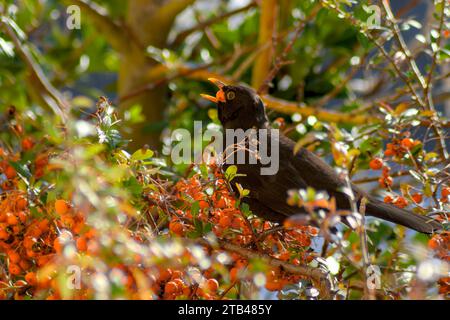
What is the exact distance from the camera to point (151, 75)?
524 cm

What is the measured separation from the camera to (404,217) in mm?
2713

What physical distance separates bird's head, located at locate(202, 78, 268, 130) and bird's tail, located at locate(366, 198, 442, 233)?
3.07ft

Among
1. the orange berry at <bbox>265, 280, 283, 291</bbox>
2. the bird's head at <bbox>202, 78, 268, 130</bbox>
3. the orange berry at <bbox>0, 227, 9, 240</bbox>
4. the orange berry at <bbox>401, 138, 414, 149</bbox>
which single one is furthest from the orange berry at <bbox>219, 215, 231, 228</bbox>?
the bird's head at <bbox>202, 78, 268, 130</bbox>

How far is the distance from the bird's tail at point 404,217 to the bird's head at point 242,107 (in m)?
0.93

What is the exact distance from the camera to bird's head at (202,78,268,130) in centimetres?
357

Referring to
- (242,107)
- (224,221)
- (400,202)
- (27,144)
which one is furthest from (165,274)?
(242,107)

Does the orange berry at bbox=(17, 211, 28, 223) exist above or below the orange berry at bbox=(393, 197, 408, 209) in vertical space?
below

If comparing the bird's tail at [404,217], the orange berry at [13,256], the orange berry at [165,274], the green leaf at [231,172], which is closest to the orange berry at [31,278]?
the orange berry at [13,256]

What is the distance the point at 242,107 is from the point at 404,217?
1195mm

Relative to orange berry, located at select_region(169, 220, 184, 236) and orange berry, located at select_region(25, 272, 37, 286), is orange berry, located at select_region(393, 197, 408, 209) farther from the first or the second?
orange berry, located at select_region(25, 272, 37, 286)

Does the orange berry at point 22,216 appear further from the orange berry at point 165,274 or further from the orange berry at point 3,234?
the orange berry at point 165,274

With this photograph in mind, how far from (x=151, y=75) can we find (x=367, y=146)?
2628 millimetres

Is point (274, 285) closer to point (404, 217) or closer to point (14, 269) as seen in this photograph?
point (404, 217)

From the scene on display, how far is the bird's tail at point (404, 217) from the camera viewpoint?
2660 mm
